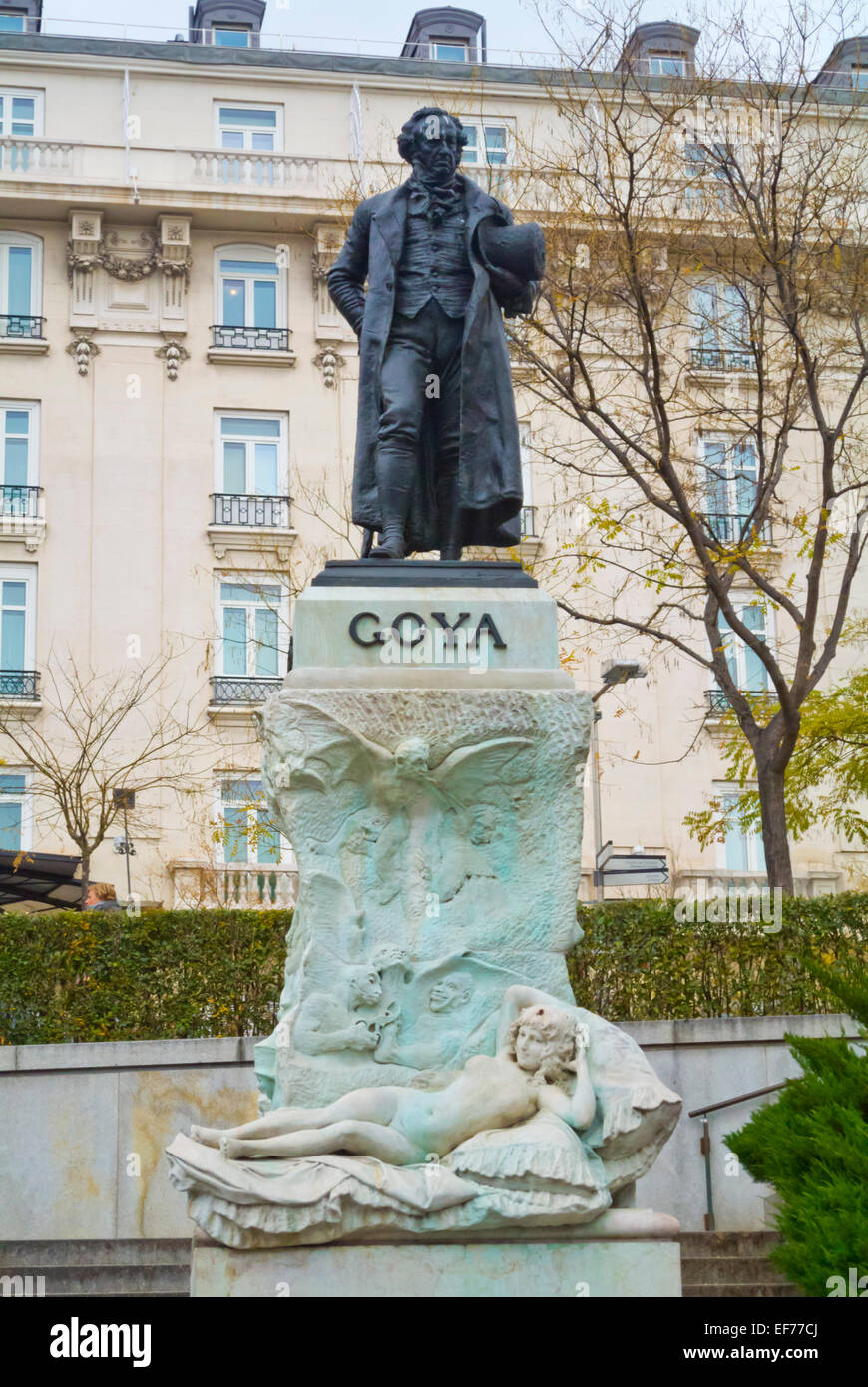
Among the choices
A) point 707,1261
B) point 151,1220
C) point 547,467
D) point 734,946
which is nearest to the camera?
point 707,1261

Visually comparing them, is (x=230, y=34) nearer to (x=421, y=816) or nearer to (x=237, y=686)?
(x=237, y=686)

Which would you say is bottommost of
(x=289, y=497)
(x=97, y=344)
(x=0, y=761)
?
(x=0, y=761)

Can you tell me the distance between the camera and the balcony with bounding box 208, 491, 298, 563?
97.3 feet

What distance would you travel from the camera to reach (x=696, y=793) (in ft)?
97.7

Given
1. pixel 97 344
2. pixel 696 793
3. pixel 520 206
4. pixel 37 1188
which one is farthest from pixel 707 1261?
pixel 97 344

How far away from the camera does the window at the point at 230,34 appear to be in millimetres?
34375

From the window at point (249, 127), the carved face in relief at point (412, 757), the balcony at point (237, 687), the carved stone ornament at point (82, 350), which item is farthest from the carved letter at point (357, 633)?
the window at point (249, 127)

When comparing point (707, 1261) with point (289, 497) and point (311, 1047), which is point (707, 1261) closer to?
point (311, 1047)

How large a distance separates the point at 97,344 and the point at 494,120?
298 inches

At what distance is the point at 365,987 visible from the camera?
305 inches

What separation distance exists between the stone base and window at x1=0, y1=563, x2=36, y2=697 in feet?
73.7

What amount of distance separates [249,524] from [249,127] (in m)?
7.42

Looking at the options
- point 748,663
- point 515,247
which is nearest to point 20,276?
point 748,663

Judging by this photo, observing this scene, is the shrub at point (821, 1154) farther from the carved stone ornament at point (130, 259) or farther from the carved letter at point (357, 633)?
the carved stone ornament at point (130, 259)
